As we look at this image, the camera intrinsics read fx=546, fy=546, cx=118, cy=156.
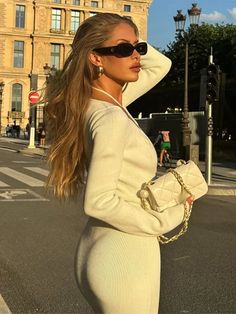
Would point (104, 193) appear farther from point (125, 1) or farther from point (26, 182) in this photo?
point (125, 1)

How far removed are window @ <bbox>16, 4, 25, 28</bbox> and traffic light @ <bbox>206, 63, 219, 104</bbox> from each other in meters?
76.0

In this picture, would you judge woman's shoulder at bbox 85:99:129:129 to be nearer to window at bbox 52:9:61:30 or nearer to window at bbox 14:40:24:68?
window at bbox 14:40:24:68

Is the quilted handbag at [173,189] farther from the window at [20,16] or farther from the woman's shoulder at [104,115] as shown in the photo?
the window at [20,16]

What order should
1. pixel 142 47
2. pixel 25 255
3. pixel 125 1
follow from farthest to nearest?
pixel 125 1 → pixel 25 255 → pixel 142 47

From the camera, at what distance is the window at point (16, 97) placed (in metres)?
87.8

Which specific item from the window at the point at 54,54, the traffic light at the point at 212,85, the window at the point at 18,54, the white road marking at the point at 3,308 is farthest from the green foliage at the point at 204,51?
the white road marking at the point at 3,308

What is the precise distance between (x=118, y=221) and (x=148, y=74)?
0.93 m

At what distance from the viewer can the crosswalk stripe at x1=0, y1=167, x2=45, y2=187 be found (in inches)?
589

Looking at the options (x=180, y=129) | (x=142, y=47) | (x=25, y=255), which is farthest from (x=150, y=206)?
(x=180, y=129)

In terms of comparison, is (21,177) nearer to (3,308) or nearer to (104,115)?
(3,308)

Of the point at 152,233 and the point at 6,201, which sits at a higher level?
the point at 152,233

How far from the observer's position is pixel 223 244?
7465 millimetres

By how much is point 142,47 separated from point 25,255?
4645mm

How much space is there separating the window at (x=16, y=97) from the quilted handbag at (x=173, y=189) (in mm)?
87265
